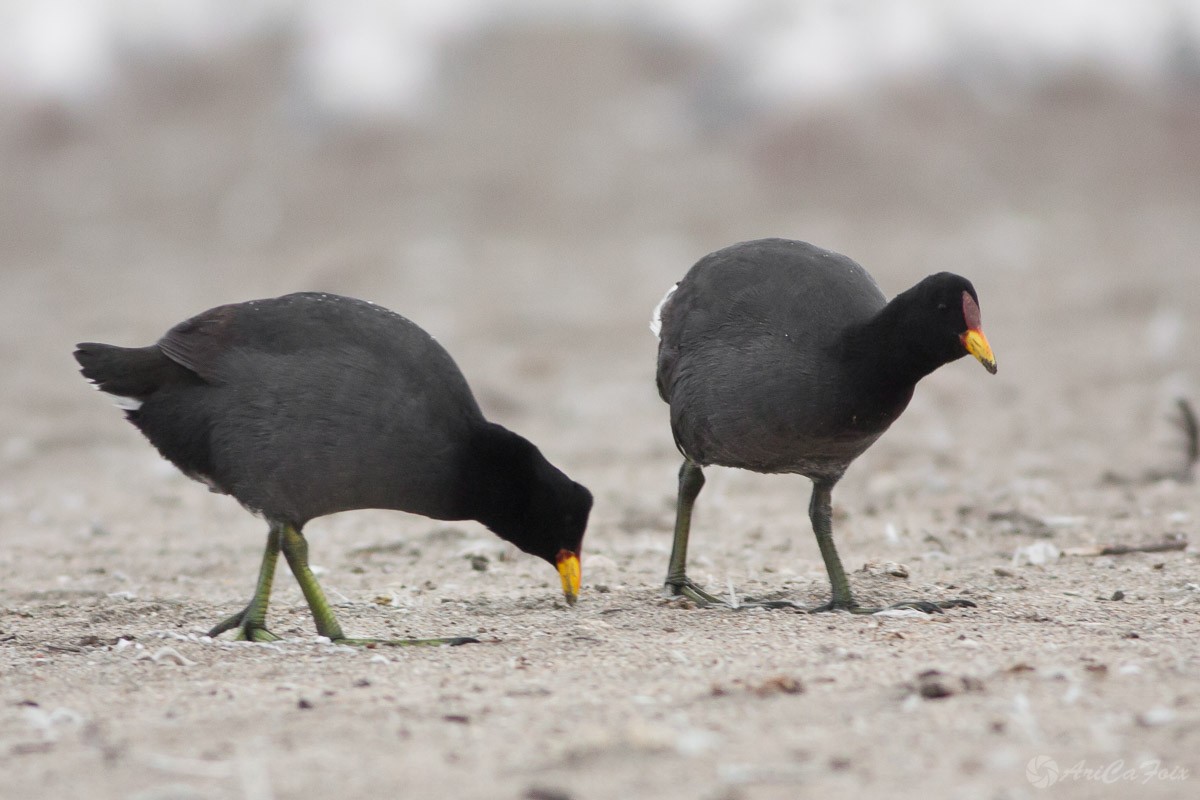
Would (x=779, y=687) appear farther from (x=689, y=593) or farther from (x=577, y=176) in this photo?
(x=577, y=176)

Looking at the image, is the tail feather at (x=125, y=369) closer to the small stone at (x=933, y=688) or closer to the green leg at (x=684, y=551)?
the green leg at (x=684, y=551)

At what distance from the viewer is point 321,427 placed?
5105 mm

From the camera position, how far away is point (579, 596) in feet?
19.8

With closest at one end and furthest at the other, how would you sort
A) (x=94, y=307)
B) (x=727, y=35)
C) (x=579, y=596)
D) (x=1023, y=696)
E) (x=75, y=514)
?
(x=1023, y=696), (x=579, y=596), (x=75, y=514), (x=94, y=307), (x=727, y=35)

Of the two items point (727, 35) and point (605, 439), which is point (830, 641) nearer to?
point (605, 439)

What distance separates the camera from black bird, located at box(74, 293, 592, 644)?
5.13m

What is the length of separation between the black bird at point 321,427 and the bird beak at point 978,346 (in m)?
1.59

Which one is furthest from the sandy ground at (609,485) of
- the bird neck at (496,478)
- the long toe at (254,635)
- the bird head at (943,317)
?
the bird head at (943,317)

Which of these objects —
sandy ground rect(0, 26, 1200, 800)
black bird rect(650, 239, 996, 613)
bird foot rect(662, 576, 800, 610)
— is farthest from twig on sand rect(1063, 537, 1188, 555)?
bird foot rect(662, 576, 800, 610)

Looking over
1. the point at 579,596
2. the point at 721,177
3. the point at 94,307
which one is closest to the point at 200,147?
the point at 94,307

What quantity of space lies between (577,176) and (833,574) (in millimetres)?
14825

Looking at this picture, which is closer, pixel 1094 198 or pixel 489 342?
pixel 489 342

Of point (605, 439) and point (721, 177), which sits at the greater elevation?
point (721, 177)

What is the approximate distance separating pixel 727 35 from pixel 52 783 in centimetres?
2091
